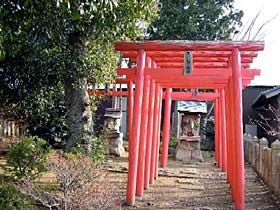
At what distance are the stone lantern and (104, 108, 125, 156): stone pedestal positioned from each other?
83.3 inches

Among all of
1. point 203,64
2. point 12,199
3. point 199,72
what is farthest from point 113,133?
point 12,199

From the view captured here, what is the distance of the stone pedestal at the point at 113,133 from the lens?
14.6 metres

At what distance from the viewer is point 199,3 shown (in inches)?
729

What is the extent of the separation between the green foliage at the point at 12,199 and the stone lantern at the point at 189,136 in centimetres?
915

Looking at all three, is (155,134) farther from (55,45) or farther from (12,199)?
(12,199)

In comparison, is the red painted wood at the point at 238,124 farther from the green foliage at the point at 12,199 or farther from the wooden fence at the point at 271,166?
the green foliage at the point at 12,199

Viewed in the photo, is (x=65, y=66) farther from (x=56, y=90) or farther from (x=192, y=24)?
(x=192, y=24)

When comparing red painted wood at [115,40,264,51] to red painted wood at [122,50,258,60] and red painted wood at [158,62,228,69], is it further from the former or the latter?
red painted wood at [158,62,228,69]

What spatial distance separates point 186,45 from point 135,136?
1810mm

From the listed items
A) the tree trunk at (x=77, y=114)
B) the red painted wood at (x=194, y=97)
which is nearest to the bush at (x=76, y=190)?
the tree trunk at (x=77, y=114)

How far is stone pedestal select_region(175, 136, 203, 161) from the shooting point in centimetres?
1430

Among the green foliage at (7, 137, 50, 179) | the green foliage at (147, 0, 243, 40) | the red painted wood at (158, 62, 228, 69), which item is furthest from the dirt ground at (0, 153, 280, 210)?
the green foliage at (147, 0, 243, 40)

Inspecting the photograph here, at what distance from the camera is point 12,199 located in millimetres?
5367

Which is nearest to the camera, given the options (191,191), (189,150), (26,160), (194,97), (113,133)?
(26,160)
